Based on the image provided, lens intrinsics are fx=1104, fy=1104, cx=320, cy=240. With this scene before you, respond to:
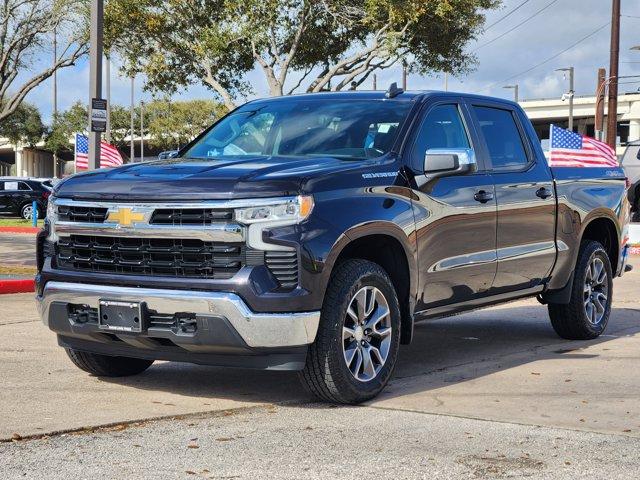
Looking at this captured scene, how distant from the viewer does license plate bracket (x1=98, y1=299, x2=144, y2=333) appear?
6.07 meters

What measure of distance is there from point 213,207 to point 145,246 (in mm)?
492

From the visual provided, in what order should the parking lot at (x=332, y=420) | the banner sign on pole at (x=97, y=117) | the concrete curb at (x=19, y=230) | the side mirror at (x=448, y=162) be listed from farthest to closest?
the concrete curb at (x=19, y=230) < the banner sign on pole at (x=97, y=117) < the side mirror at (x=448, y=162) < the parking lot at (x=332, y=420)

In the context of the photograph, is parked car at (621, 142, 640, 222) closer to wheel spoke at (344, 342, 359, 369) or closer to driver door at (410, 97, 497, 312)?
driver door at (410, 97, 497, 312)

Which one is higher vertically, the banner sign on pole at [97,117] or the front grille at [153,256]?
the banner sign on pole at [97,117]

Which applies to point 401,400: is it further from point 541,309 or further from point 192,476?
point 541,309

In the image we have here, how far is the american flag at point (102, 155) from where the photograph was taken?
76.1 ft

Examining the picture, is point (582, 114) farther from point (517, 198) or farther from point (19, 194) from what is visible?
point (517, 198)

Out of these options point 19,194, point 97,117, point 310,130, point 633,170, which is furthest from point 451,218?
point 19,194

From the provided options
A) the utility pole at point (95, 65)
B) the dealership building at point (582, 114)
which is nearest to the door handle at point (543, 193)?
the utility pole at point (95, 65)

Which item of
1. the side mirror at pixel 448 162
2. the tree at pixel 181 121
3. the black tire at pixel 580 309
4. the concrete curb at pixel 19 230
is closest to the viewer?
the side mirror at pixel 448 162

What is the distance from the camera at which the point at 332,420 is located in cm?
603

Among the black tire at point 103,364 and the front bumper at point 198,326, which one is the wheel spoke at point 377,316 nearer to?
the front bumper at point 198,326

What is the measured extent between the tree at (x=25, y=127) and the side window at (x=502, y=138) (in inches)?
3032

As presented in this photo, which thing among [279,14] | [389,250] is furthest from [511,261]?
[279,14]
